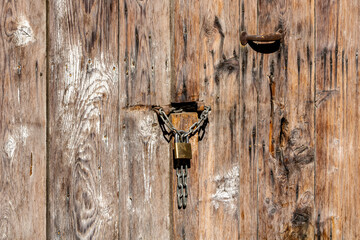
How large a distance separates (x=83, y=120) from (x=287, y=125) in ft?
2.30

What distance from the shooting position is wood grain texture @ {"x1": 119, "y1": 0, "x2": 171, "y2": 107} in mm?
1089

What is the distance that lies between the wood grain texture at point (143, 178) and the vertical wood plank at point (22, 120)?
0.80ft

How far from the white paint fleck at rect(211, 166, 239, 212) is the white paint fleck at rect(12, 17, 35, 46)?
29.1 inches

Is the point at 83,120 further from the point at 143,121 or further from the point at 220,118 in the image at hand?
the point at 220,118

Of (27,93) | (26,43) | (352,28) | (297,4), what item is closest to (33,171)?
(27,93)

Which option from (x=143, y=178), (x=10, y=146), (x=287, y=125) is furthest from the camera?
(x=287, y=125)

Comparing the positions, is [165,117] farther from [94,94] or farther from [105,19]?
[105,19]

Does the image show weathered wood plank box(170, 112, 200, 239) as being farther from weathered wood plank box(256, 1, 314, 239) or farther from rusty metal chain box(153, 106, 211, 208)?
weathered wood plank box(256, 1, 314, 239)

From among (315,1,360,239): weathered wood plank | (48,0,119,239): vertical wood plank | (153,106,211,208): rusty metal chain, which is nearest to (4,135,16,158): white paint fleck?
(48,0,119,239): vertical wood plank

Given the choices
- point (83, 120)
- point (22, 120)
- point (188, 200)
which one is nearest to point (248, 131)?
point (188, 200)

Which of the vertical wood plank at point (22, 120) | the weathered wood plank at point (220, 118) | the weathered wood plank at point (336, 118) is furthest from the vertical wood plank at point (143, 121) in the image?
the weathered wood plank at point (336, 118)

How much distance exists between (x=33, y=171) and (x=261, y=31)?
876 mm

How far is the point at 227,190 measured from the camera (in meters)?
1.16

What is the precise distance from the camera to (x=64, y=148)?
1.04 m
